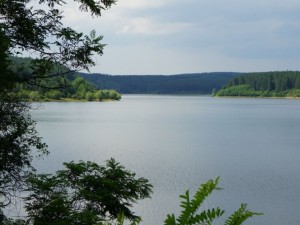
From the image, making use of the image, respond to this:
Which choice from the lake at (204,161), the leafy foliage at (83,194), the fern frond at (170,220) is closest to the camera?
the fern frond at (170,220)

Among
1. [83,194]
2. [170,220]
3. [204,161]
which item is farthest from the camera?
[204,161]

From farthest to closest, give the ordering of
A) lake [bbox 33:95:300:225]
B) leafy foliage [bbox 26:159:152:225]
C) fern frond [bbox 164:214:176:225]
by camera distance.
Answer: lake [bbox 33:95:300:225] → leafy foliage [bbox 26:159:152:225] → fern frond [bbox 164:214:176:225]

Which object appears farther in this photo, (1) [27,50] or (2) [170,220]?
(1) [27,50]

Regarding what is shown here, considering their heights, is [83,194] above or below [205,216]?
below

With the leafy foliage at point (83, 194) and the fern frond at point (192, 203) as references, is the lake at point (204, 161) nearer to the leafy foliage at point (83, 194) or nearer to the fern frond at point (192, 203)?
the leafy foliage at point (83, 194)

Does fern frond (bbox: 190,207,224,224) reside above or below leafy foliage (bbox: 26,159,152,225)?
above

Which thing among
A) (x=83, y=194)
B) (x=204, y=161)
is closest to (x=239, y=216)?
(x=83, y=194)

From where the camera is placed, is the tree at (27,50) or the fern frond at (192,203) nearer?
the fern frond at (192,203)

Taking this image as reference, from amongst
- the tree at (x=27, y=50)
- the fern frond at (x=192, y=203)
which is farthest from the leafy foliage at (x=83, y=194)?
the fern frond at (x=192, y=203)

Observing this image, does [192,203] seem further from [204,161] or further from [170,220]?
[204,161]

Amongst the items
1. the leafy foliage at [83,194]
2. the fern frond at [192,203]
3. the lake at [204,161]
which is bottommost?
the lake at [204,161]

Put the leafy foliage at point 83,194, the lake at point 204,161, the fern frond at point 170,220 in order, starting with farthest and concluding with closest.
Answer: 1. the lake at point 204,161
2. the leafy foliage at point 83,194
3. the fern frond at point 170,220

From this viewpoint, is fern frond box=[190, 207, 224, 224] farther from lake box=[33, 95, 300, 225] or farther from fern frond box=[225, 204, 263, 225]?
lake box=[33, 95, 300, 225]

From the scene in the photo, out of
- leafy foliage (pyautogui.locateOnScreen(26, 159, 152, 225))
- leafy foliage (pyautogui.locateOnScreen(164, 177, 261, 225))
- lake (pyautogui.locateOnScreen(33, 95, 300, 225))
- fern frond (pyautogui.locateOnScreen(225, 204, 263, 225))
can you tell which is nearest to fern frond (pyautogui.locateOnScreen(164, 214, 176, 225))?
leafy foliage (pyautogui.locateOnScreen(164, 177, 261, 225))
